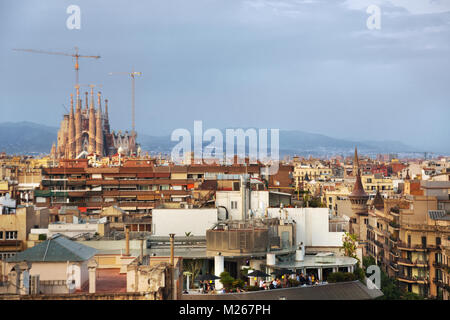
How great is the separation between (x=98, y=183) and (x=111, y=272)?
64089 millimetres

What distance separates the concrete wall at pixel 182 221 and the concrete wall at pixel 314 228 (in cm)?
291

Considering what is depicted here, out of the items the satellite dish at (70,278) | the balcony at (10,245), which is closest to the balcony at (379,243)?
the balcony at (10,245)

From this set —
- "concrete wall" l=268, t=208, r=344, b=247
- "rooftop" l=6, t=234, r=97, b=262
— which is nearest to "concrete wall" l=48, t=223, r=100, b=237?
"concrete wall" l=268, t=208, r=344, b=247

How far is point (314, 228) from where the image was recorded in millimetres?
35438

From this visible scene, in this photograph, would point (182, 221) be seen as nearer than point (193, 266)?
No

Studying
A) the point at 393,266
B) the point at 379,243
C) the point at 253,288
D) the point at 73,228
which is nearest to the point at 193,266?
the point at 253,288

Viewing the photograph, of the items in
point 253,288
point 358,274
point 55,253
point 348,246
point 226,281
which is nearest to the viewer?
point 55,253

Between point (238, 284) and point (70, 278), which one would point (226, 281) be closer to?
point (238, 284)

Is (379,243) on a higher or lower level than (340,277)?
lower

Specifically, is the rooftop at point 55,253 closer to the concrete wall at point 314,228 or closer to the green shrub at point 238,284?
the green shrub at point 238,284

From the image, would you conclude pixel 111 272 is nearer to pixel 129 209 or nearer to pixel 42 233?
pixel 42 233

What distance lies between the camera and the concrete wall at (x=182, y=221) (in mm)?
36281

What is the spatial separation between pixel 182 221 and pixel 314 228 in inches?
230
